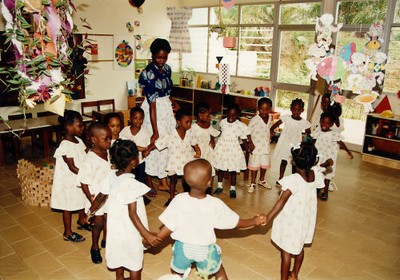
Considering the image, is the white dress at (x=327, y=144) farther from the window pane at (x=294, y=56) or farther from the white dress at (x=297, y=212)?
the window pane at (x=294, y=56)

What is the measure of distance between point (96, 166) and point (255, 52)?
6.18 m

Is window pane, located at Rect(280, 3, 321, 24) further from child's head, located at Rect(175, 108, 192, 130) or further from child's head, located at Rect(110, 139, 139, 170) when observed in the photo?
child's head, located at Rect(110, 139, 139, 170)

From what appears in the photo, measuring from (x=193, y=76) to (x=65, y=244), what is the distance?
6.86 meters

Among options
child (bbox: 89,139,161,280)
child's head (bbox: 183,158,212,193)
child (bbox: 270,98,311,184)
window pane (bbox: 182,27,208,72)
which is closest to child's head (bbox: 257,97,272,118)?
child (bbox: 270,98,311,184)

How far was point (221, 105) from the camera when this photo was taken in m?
8.59

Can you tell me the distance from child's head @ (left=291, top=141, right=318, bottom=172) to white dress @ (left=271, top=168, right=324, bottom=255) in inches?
3.5

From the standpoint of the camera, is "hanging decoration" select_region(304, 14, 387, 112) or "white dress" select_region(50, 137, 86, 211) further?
"hanging decoration" select_region(304, 14, 387, 112)

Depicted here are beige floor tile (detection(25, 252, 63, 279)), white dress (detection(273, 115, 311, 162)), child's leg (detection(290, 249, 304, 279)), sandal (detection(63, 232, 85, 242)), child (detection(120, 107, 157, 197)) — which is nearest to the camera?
child's leg (detection(290, 249, 304, 279))

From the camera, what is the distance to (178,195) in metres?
2.18

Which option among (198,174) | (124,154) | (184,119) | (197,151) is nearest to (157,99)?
(184,119)

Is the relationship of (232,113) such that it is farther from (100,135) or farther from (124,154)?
(124,154)

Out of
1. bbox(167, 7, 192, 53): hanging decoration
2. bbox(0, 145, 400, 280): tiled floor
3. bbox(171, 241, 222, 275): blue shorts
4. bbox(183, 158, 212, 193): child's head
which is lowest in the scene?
bbox(0, 145, 400, 280): tiled floor

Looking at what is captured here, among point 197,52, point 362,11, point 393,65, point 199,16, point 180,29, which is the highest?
point 199,16

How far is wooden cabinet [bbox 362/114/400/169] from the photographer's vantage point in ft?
20.2
